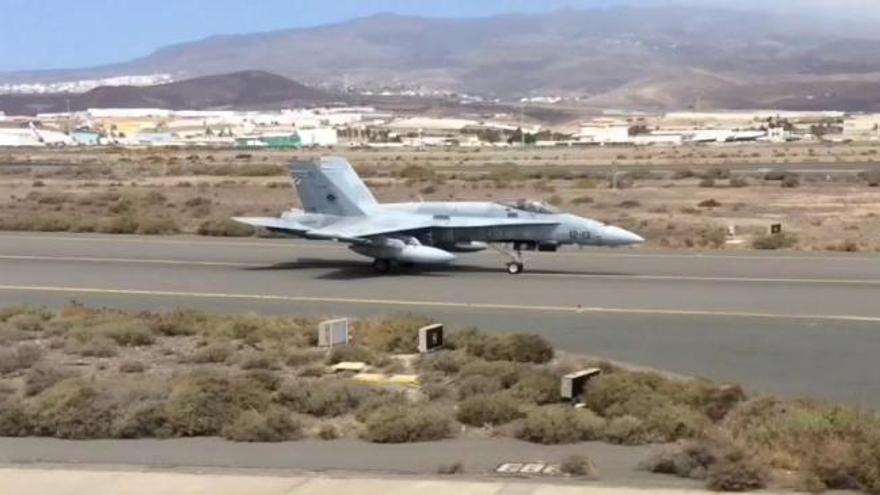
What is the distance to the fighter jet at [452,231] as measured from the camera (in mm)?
34969

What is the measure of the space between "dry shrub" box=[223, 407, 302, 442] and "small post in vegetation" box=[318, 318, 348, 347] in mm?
6794

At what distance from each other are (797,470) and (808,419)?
207 centimetres

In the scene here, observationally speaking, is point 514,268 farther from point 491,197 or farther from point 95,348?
point 491,197

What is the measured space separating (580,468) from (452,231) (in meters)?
22.7

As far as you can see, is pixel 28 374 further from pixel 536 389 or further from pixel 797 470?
pixel 797 470

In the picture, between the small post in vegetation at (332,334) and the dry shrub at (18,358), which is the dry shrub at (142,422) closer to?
the dry shrub at (18,358)

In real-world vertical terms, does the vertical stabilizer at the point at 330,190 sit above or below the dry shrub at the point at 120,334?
above

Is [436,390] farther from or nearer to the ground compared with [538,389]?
nearer to the ground

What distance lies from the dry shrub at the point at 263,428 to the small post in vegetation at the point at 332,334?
22.3 feet

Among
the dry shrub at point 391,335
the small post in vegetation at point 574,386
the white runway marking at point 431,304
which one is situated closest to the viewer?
the small post in vegetation at point 574,386

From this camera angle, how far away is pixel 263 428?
51.0 ft

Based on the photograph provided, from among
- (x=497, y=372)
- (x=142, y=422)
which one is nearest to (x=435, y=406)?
(x=497, y=372)

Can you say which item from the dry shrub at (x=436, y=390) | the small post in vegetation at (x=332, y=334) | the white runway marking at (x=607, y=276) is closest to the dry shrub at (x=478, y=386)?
the dry shrub at (x=436, y=390)

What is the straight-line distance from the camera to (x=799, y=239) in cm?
4406
